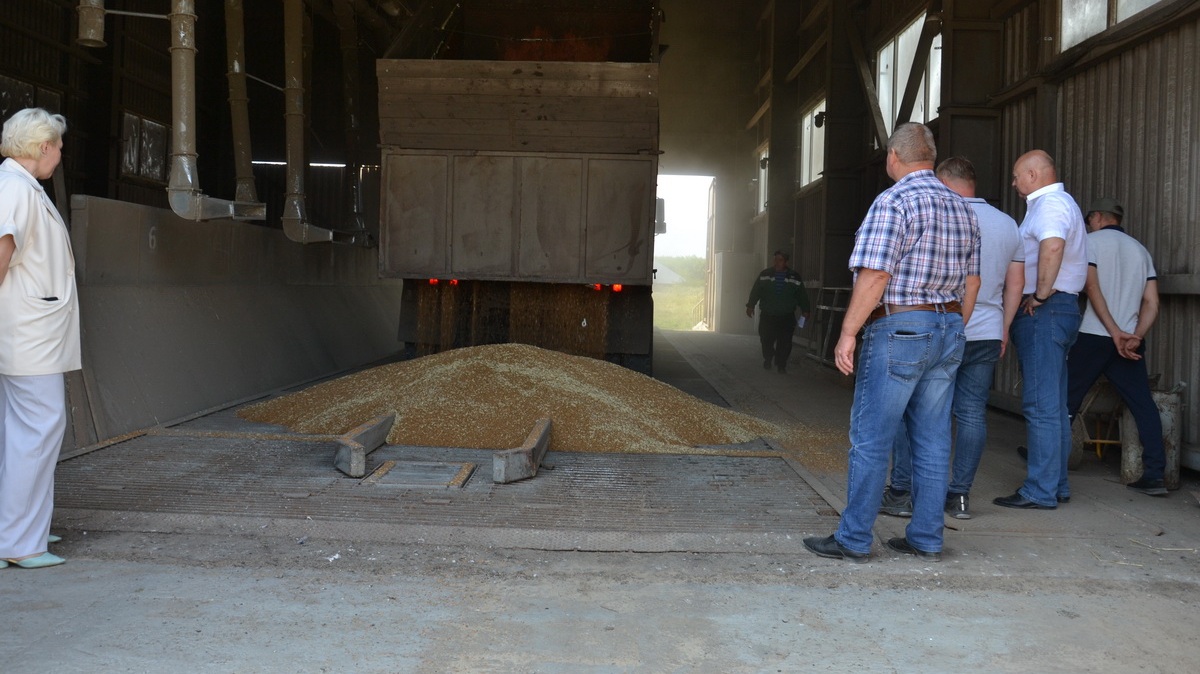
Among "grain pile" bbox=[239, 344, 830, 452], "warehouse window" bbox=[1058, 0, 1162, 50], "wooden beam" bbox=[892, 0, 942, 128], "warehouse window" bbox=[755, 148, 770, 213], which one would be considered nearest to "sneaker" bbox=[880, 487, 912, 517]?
"grain pile" bbox=[239, 344, 830, 452]

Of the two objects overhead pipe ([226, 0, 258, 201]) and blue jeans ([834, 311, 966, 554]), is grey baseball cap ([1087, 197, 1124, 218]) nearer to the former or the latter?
blue jeans ([834, 311, 966, 554])

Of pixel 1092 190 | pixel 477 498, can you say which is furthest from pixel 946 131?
pixel 477 498

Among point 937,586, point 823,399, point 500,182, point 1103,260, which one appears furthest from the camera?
point 823,399

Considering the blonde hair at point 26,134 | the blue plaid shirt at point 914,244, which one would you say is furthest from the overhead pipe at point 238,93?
the blue plaid shirt at point 914,244

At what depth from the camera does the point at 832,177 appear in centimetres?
1573

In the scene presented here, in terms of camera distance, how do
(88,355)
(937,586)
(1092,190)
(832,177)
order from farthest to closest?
1. (832,177)
2. (1092,190)
3. (88,355)
4. (937,586)

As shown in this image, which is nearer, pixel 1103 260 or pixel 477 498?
pixel 477 498

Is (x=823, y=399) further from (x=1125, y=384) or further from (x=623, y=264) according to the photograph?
(x=1125, y=384)

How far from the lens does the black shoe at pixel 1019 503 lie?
5352mm

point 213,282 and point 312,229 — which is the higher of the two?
point 312,229

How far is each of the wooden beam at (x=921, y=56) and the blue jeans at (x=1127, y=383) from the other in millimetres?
6789

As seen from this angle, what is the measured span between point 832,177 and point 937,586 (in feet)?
41.1

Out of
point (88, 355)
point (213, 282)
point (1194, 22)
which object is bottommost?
point (88, 355)

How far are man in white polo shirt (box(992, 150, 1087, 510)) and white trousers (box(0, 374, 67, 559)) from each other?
485 centimetres
